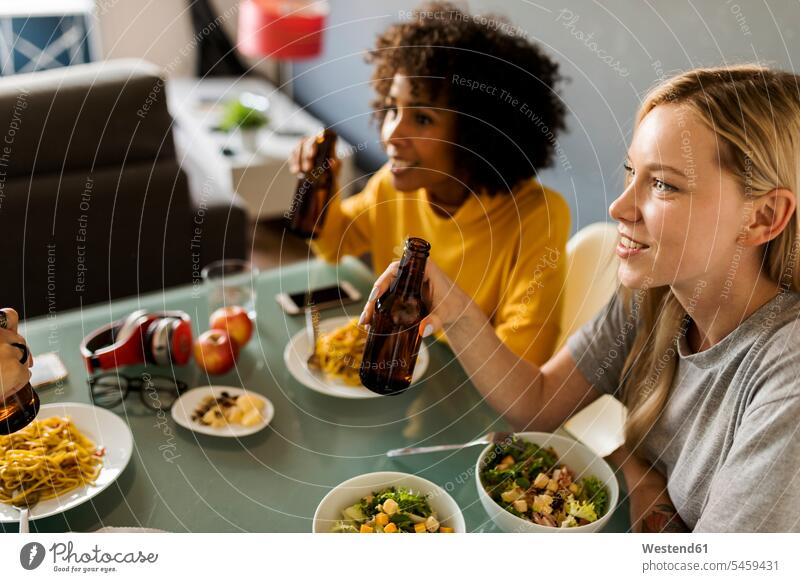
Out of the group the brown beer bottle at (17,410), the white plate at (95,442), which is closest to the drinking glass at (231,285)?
the white plate at (95,442)

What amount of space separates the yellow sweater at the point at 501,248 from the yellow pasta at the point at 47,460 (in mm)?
485

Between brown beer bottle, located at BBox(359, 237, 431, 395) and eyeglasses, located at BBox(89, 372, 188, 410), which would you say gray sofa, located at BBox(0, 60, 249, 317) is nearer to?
eyeglasses, located at BBox(89, 372, 188, 410)

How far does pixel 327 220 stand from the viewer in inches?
54.6

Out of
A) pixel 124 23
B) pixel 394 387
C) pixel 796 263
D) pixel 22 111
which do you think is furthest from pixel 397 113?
pixel 124 23

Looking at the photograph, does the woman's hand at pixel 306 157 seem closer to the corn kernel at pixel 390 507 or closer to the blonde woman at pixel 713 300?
the blonde woman at pixel 713 300

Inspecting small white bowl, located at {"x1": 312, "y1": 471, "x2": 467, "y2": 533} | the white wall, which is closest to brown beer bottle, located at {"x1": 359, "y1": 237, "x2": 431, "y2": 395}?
small white bowl, located at {"x1": 312, "y1": 471, "x2": 467, "y2": 533}

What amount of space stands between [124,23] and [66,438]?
2660 millimetres

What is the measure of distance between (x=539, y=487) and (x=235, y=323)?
19.8 inches

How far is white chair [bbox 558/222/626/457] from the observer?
116 centimetres

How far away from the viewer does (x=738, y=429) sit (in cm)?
74

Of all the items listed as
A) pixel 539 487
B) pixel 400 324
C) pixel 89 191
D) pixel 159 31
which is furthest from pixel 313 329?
pixel 159 31

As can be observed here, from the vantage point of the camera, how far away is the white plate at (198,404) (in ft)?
2.91

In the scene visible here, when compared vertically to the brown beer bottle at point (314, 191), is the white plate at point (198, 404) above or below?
below
